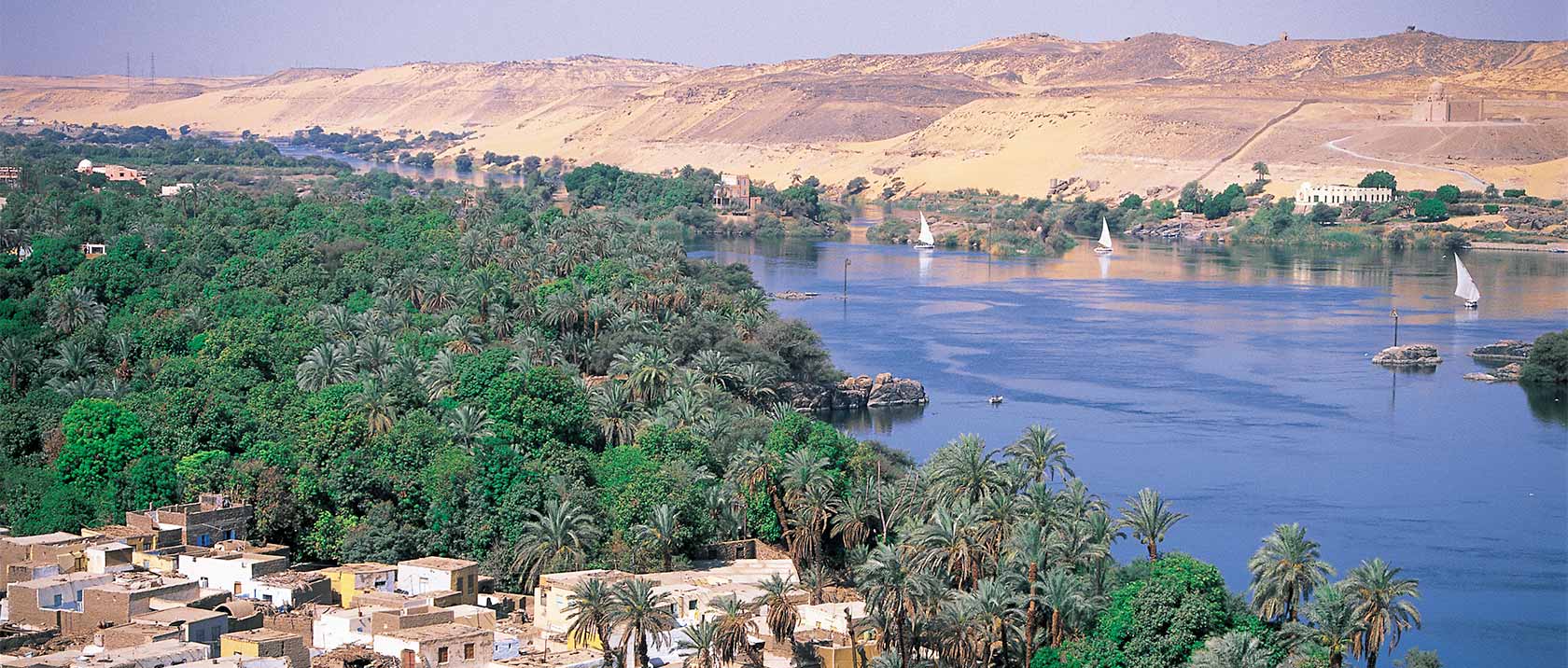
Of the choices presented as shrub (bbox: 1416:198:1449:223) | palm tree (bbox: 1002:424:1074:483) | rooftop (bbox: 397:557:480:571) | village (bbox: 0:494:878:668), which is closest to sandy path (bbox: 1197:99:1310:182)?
shrub (bbox: 1416:198:1449:223)

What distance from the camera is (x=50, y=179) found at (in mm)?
72188

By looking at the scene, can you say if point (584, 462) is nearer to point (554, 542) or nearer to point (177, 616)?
point (554, 542)

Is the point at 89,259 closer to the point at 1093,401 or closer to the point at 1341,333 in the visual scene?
the point at 1093,401

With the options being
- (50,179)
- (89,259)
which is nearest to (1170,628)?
(89,259)

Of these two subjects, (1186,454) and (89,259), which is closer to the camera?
(1186,454)

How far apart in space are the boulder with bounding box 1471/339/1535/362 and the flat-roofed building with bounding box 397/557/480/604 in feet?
102

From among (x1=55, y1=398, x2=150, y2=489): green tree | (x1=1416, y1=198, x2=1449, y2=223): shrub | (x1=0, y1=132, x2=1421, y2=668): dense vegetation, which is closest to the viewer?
(x1=0, y1=132, x2=1421, y2=668): dense vegetation

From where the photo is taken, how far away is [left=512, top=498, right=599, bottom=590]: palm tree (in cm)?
2412

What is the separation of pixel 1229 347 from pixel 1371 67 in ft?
384

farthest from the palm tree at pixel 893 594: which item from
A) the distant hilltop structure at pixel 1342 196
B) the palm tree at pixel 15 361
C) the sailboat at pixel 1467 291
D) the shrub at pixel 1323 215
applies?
the distant hilltop structure at pixel 1342 196

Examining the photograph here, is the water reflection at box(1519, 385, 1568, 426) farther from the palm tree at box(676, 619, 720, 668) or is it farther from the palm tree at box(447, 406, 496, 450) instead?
the palm tree at box(676, 619, 720, 668)

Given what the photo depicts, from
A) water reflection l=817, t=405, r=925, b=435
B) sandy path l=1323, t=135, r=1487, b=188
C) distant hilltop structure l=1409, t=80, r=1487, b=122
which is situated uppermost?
distant hilltop structure l=1409, t=80, r=1487, b=122

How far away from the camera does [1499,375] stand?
4600 cm

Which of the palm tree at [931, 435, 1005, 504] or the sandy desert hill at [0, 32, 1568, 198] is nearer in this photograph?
the palm tree at [931, 435, 1005, 504]
